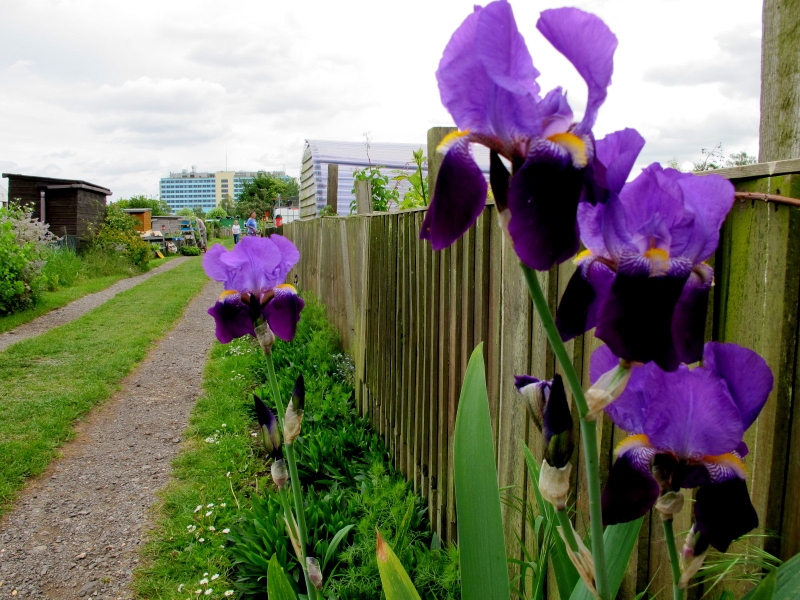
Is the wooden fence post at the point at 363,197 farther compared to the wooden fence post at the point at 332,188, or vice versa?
the wooden fence post at the point at 332,188

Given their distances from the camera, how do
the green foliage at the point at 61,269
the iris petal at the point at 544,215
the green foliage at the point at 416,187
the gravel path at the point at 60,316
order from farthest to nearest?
the green foliage at the point at 61,269 → the gravel path at the point at 60,316 → the green foliage at the point at 416,187 → the iris petal at the point at 544,215

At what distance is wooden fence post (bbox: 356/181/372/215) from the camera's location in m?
5.39

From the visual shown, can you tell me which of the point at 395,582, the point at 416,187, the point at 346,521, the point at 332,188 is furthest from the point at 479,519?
the point at 332,188

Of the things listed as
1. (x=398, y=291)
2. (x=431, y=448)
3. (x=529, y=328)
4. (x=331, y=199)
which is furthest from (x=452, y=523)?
(x=331, y=199)

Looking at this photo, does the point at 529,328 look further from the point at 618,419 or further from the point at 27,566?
the point at 27,566

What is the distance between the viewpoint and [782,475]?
1187mm

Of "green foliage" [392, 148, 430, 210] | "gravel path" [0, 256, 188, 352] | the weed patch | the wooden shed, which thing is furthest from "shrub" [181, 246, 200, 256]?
"green foliage" [392, 148, 430, 210]

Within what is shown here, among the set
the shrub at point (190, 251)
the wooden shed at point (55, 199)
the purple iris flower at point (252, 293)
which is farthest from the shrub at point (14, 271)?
the shrub at point (190, 251)

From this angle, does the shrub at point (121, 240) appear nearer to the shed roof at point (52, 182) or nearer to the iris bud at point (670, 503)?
the shed roof at point (52, 182)

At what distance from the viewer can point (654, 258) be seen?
0.66 m

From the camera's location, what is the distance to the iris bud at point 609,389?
2.21 ft

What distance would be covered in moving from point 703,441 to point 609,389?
0.17 m

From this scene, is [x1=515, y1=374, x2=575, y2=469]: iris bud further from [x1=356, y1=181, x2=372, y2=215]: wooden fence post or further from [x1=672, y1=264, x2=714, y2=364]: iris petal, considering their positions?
[x1=356, y1=181, x2=372, y2=215]: wooden fence post

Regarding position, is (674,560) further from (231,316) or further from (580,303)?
(231,316)
